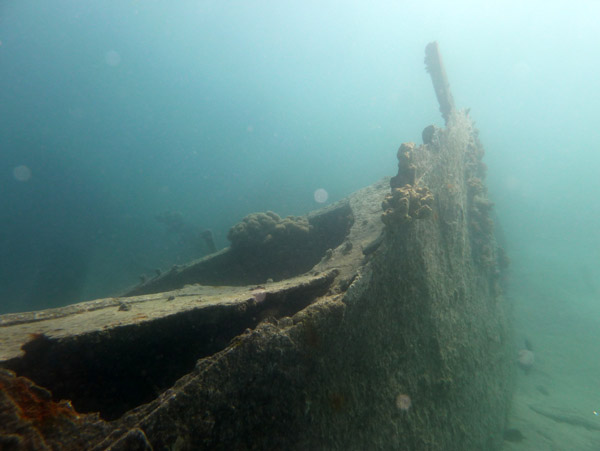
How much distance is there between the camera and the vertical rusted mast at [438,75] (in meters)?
9.15

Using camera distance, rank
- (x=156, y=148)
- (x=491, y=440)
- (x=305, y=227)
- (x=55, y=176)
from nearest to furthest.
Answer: (x=491, y=440) < (x=305, y=227) < (x=55, y=176) < (x=156, y=148)

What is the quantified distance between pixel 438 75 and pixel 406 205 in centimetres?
824

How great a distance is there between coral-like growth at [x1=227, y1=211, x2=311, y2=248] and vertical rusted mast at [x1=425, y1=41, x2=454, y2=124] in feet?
19.7

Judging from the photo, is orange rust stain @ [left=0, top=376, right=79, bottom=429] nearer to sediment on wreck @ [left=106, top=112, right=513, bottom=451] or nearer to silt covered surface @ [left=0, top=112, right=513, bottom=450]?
silt covered surface @ [left=0, top=112, right=513, bottom=450]

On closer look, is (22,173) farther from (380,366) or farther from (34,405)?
(380,366)

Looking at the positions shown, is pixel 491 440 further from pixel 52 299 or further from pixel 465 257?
pixel 52 299

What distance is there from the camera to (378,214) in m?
5.54

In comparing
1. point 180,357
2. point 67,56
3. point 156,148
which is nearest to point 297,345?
point 180,357

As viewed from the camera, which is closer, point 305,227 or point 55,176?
point 305,227

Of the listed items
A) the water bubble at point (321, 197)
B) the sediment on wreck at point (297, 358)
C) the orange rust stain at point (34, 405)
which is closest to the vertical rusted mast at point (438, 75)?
the sediment on wreck at point (297, 358)

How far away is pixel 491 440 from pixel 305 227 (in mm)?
5945

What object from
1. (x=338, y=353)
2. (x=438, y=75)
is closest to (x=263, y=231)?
(x=338, y=353)

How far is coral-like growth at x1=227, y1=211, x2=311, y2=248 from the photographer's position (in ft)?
22.8

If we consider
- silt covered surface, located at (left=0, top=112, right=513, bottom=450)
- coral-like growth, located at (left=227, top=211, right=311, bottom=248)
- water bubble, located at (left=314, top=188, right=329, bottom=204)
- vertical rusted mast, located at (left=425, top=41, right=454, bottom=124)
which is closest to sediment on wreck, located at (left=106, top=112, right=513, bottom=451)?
silt covered surface, located at (left=0, top=112, right=513, bottom=450)
